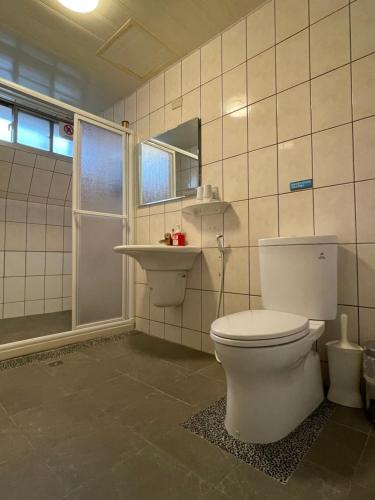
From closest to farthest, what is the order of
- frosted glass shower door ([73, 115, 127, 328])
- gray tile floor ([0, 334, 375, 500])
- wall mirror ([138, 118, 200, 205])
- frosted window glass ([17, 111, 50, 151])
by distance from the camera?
gray tile floor ([0, 334, 375, 500])
wall mirror ([138, 118, 200, 205])
frosted glass shower door ([73, 115, 127, 328])
frosted window glass ([17, 111, 50, 151])

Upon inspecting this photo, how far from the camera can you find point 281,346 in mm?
932

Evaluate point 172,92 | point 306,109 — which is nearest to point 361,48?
point 306,109

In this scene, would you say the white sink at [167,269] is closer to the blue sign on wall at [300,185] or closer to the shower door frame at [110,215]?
the shower door frame at [110,215]

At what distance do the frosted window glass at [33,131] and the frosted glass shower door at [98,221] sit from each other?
894 millimetres

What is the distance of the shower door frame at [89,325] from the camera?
1.81 metres

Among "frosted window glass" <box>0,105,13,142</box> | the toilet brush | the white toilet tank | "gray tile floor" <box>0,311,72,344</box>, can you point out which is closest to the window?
"frosted window glass" <box>0,105,13,142</box>

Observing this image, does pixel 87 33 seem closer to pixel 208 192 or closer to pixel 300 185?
pixel 208 192

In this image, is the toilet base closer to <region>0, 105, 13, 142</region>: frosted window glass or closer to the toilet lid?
the toilet lid

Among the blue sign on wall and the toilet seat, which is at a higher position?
the blue sign on wall

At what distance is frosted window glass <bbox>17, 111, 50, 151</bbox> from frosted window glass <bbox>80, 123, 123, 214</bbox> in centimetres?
88

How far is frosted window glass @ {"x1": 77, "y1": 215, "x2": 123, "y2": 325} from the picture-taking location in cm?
218

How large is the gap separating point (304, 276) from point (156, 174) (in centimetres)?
154

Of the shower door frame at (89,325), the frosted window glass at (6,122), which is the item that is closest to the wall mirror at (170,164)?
the shower door frame at (89,325)

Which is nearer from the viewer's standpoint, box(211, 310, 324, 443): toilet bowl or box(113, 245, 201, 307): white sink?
box(211, 310, 324, 443): toilet bowl
